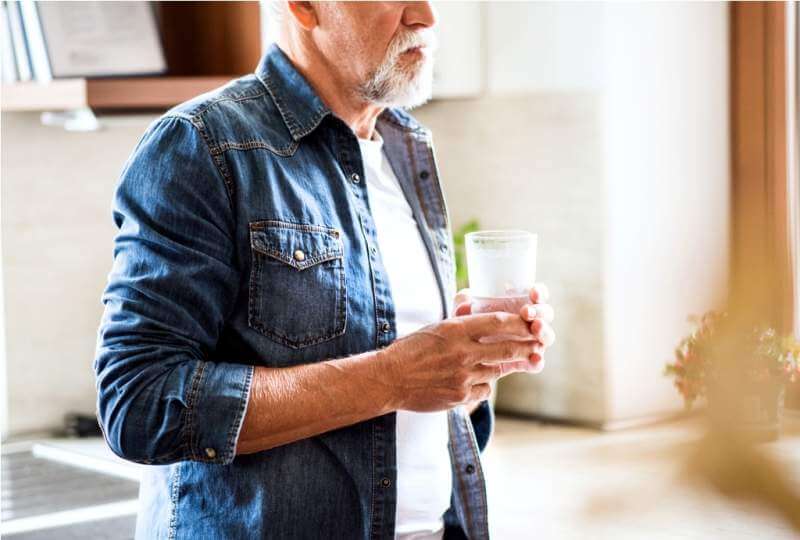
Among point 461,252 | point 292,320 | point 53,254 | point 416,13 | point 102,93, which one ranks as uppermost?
point 416,13

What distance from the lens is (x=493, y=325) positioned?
0.93 meters

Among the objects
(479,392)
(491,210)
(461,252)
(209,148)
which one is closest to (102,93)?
(461,252)

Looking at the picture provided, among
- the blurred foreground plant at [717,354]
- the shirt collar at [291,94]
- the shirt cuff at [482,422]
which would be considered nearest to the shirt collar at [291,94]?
the shirt collar at [291,94]

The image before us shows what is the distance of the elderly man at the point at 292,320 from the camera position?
0.86 m

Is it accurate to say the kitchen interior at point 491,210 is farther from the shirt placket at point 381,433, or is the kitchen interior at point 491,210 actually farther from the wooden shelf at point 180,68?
the shirt placket at point 381,433

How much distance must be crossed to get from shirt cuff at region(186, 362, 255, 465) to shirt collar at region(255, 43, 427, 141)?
279mm

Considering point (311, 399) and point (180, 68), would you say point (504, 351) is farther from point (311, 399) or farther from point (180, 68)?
point (180, 68)

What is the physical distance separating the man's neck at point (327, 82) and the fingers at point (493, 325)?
288 millimetres

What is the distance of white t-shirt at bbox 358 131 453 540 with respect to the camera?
1038 millimetres

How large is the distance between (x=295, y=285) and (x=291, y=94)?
0.23m

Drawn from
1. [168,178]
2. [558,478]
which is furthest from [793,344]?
[558,478]

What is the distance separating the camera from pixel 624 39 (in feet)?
7.02

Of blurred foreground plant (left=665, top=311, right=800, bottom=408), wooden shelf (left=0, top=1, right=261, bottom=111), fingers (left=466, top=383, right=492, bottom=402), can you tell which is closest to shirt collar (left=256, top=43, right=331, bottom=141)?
fingers (left=466, top=383, right=492, bottom=402)

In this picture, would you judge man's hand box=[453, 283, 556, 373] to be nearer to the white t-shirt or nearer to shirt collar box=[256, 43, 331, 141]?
the white t-shirt
